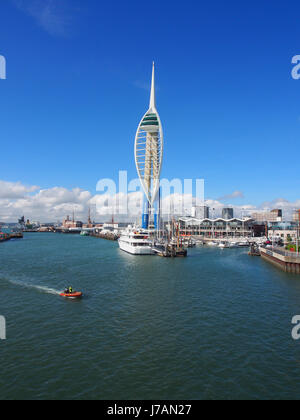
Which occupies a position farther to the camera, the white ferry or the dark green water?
the white ferry

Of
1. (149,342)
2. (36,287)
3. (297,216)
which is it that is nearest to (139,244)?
(36,287)

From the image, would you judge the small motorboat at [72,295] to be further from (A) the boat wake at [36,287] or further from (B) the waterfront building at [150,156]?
(B) the waterfront building at [150,156]

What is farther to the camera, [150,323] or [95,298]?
[95,298]

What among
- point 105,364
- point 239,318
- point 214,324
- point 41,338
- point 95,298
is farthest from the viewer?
point 95,298

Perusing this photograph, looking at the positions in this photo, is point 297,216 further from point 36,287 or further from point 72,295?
point 36,287

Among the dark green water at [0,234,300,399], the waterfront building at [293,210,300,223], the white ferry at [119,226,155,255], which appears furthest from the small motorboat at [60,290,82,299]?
the waterfront building at [293,210,300,223]

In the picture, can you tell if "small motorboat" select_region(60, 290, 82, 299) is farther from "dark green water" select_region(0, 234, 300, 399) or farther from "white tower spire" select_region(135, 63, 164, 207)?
"white tower spire" select_region(135, 63, 164, 207)

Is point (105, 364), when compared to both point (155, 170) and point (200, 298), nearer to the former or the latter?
point (200, 298)
